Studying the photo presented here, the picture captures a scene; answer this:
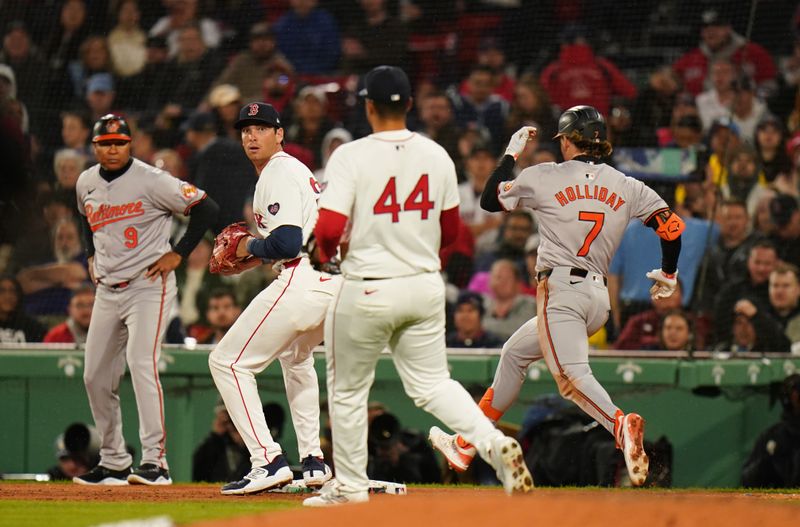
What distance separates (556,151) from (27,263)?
186 inches

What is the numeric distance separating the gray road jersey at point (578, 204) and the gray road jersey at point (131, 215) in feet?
6.76

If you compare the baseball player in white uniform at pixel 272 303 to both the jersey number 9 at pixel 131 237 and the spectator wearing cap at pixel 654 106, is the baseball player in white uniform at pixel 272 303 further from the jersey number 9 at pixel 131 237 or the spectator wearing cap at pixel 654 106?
the spectator wearing cap at pixel 654 106

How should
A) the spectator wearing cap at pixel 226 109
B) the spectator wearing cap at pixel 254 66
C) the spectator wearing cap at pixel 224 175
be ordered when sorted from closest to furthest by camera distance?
1. the spectator wearing cap at pixel 224 175
2. the spectator wearing cap at pixel 226 109
3. the spectator wearing cap at pixel 254 66

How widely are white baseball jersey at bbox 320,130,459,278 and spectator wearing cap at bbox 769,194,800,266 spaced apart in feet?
17.4

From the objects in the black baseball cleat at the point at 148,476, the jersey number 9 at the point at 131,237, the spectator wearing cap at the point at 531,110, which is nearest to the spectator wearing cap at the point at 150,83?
the spectator wearing cap at the point at 531,110

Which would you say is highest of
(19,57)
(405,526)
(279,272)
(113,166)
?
(19,57)

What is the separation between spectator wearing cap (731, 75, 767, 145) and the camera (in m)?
10.8

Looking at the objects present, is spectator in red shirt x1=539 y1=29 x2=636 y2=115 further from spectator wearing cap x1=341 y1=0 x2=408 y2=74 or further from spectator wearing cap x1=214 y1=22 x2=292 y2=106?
spectator wearing cap x1=214 y1=22 x2=292 y2=106

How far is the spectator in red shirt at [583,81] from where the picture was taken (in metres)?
11.8

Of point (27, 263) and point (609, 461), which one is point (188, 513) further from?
point (27, 263)

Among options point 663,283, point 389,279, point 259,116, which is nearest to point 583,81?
point 663,283

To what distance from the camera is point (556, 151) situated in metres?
11.0

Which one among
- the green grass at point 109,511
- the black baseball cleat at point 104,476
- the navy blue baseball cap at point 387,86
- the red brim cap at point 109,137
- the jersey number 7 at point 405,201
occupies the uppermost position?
the navy blue baseball cap at point 387,86

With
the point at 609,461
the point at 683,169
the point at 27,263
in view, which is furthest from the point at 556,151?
the point at 27,263
